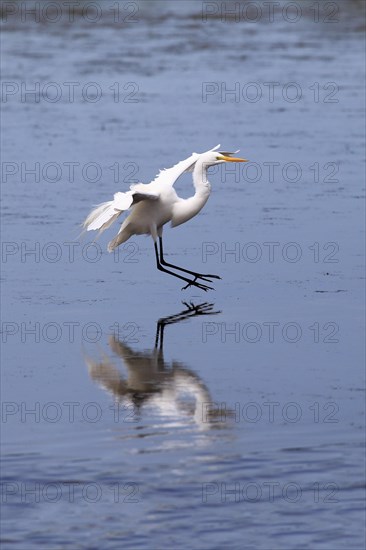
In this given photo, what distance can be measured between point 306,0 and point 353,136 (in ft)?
76.2

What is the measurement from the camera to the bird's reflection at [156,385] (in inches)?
335

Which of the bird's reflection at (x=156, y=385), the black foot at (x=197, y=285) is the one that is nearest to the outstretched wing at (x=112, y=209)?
the black foot at (x=197, y=285)

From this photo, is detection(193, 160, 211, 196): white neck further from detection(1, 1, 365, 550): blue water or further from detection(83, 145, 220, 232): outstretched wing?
detection(1, 1, 365, 550): blue water

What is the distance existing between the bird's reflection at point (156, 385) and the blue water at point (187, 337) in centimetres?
2

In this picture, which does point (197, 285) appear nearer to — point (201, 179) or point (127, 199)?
point (201, 179)

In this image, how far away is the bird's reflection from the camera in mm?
8500

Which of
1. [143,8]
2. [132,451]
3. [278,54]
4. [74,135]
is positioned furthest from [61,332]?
[143,8]

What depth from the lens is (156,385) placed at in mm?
9023

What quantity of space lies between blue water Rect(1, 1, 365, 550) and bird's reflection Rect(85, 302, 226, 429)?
2cm

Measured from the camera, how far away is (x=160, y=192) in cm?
1185

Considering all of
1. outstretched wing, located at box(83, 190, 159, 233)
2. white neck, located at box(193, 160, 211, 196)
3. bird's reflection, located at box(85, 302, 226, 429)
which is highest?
white neck, located at box(193, 160, 211, 196)

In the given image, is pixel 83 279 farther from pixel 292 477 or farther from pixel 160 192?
pixel 292 477

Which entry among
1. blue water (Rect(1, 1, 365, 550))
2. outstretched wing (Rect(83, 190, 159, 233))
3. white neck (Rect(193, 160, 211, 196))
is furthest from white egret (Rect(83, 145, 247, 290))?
outstretched wing (Rect(83, 190, 159, 233))

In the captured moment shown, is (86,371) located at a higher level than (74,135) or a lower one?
lower
